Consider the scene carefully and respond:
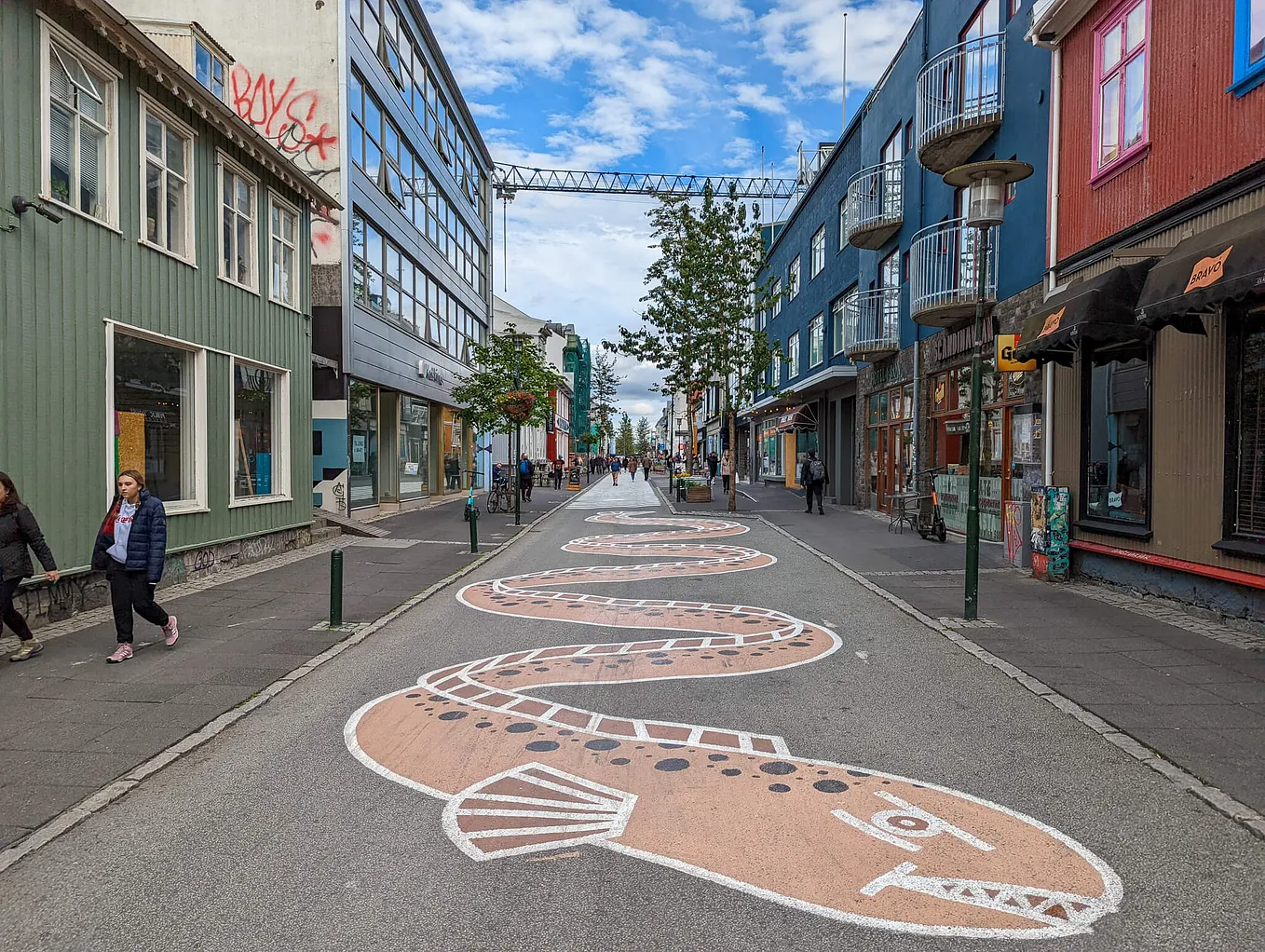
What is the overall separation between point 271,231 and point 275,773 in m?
12.2

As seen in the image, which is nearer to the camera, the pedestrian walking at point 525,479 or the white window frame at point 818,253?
the pedestrian walking at point 525,479

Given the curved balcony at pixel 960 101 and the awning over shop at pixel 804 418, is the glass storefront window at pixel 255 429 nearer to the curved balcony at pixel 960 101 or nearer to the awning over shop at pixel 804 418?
the curved balcony at pixel 960 101

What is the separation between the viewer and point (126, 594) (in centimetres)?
722

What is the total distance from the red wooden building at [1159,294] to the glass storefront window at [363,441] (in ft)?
48.7

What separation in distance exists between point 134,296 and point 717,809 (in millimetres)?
9709

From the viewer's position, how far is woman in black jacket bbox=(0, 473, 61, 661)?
6.81 meters

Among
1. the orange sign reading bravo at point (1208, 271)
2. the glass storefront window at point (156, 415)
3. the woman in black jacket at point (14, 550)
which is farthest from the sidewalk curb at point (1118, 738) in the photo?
the glass storefront window at point (156, 415)

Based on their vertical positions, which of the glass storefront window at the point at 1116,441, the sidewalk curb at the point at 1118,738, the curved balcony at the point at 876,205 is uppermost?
the curved balcony at the point at 876,205

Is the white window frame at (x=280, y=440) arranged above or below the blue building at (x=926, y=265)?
below

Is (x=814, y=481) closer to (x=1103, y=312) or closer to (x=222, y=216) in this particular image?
(x=1103, y=312)

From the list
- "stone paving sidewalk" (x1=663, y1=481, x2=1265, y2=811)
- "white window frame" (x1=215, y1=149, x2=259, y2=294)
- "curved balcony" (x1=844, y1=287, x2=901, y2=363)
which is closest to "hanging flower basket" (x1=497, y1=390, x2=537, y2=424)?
"curved balcony" (x1=844, y1=287, x2=901, y2=363)

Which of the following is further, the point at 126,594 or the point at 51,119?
the point at 51,119

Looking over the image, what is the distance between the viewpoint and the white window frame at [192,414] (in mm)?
9891

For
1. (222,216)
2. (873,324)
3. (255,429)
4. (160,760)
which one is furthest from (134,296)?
(873,324)
